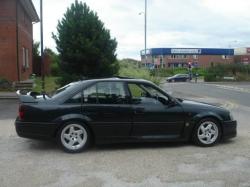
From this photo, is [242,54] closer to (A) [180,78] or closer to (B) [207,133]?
(A) [180,78]

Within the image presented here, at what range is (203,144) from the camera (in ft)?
28.2

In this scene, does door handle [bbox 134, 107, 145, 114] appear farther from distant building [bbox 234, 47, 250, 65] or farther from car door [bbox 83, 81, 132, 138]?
distant building [bbox 234, 47, 250, 65]

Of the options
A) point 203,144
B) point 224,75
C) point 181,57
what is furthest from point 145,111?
point 181,57

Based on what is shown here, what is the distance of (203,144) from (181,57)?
97.7m

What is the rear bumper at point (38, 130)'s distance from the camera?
26.3 ft

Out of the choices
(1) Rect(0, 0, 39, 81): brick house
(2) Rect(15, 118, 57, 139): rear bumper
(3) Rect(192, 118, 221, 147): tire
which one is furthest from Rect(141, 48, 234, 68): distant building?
(2) Rect(15, 118, 57, 139): rear bumper

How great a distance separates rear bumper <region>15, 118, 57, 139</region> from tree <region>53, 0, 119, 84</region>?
12.4 metres

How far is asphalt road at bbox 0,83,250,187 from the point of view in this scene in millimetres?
6191

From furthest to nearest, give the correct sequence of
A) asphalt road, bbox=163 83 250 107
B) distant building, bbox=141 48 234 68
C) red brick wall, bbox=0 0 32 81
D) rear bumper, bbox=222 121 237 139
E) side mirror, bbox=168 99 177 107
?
1. distant building, bbox=141 48 234 68
2. red brick wall, bbox=0 0 32 81
3. asphalt road, bbox=163 83 250 107
4. rear bumper, bbox=222 121 237 139
5. side mirror, bbox=168 99 177 107

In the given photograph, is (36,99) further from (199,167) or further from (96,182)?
(199,167)

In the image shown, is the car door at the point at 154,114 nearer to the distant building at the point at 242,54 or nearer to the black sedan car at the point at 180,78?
the black sedan car at the point at 180,78

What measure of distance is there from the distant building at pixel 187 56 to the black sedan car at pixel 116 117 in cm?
9117

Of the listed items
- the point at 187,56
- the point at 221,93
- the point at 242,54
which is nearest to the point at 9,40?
the point at 221,93

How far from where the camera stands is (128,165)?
7.10 metres
